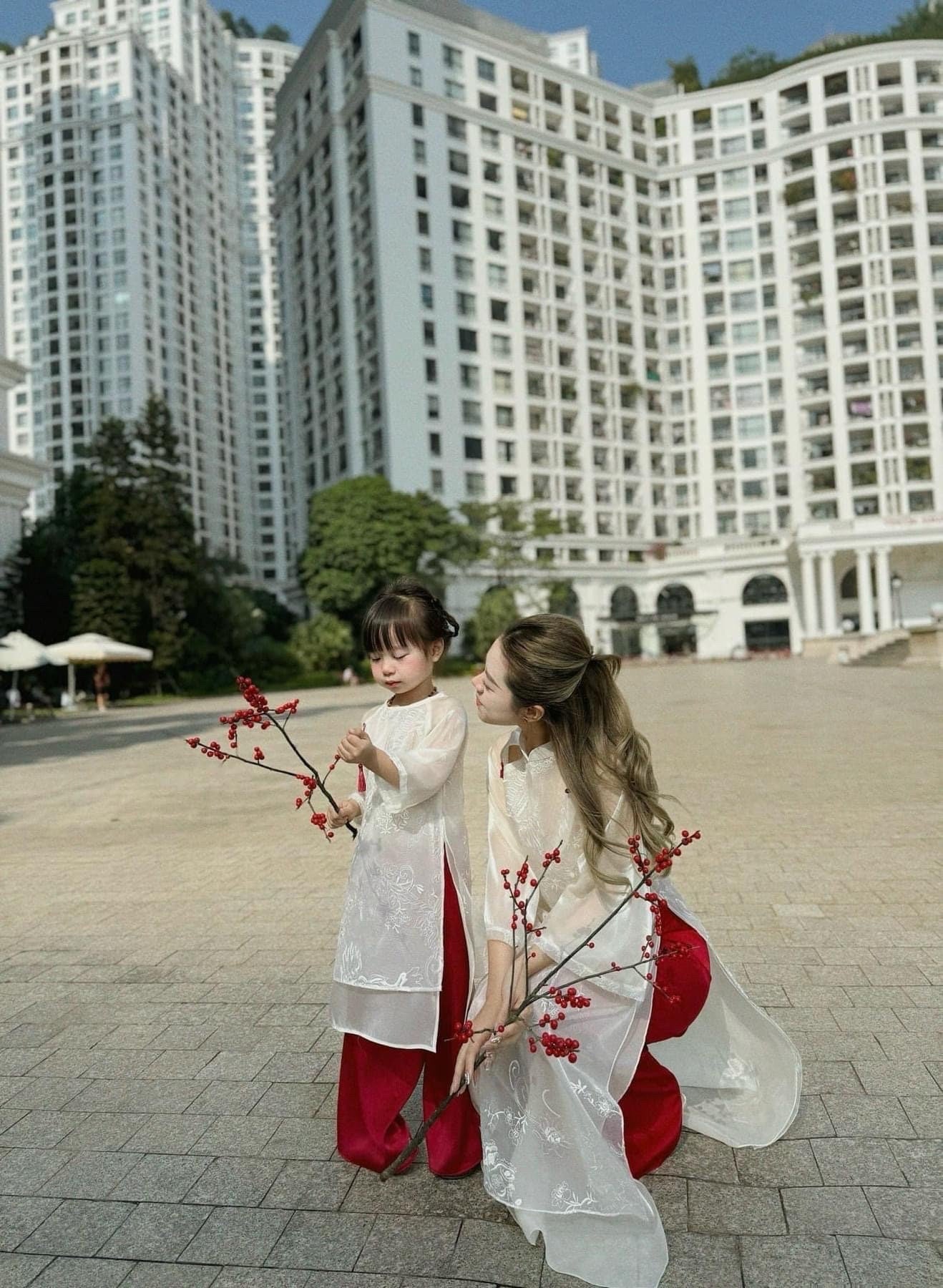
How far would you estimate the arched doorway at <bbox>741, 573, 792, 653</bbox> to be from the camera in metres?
65.9

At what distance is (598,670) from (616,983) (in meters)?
0.77

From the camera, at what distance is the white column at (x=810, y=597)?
60.0m

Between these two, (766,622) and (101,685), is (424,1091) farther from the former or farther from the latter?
(766,622)

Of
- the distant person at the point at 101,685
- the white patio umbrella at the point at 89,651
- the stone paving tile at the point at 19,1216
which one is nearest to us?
the stone paving tile at the point at 19,1216

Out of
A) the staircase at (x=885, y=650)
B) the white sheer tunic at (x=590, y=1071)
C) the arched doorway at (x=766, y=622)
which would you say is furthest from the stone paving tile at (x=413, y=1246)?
the arched doorway at (x=766, y=622)

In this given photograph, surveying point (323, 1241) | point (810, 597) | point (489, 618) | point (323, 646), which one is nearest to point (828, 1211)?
point (323, 1241)

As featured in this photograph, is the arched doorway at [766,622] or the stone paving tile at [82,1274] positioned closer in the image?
the stone paving tile at [82,1274]

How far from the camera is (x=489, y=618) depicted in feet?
181

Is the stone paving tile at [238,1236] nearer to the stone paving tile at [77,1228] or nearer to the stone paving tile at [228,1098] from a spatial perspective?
the stone paving tile at [77,1228]

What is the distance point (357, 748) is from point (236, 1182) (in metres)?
1.26

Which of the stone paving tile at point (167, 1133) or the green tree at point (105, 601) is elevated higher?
the green tree at point (105, 601)

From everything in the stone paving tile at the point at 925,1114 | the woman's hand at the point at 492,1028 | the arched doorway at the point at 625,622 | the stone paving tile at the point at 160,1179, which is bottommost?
the stone paving tile at the point at 925,1114

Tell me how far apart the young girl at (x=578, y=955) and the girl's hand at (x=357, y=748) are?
1.04ft

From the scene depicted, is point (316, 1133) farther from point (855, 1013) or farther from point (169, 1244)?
point (855, 1013)
